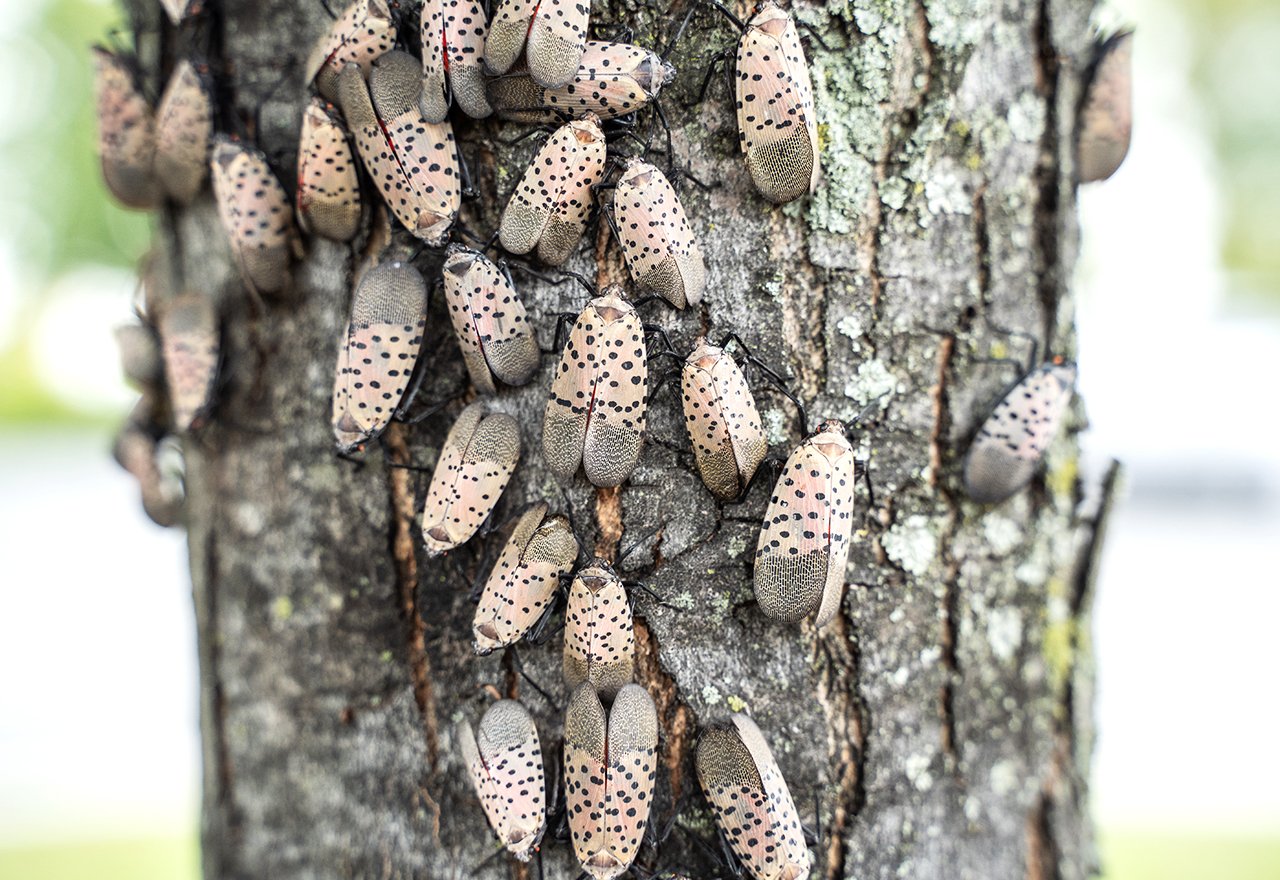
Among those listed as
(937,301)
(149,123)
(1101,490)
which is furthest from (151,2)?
(1101,490)

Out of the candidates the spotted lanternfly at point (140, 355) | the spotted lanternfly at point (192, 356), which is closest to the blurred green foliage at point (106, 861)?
the spotted lanternfly at point (140, 355)

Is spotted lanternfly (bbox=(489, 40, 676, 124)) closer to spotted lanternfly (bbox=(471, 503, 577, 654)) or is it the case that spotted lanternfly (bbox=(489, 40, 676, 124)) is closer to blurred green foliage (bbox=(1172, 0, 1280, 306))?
spotted lanternfly (bbox=(471, 503, 577, 654))

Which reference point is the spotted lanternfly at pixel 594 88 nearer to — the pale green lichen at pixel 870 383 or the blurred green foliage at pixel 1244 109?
the pale green lichen at pixel 870 383

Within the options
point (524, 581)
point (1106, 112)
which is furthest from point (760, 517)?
point (1106, 112)

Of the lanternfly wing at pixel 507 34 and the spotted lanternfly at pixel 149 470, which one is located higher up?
the lanternfly wing at pixel 507 34

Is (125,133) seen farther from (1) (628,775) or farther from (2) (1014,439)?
(2) (1014,439)

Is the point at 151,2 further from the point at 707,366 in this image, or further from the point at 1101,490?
the point at 1101,490

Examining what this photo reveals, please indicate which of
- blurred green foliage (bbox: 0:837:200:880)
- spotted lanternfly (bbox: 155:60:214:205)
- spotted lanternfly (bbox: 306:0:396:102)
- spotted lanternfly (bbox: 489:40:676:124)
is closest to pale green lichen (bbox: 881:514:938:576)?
spotted lanternfly (bbox: 489:40:676:124)
